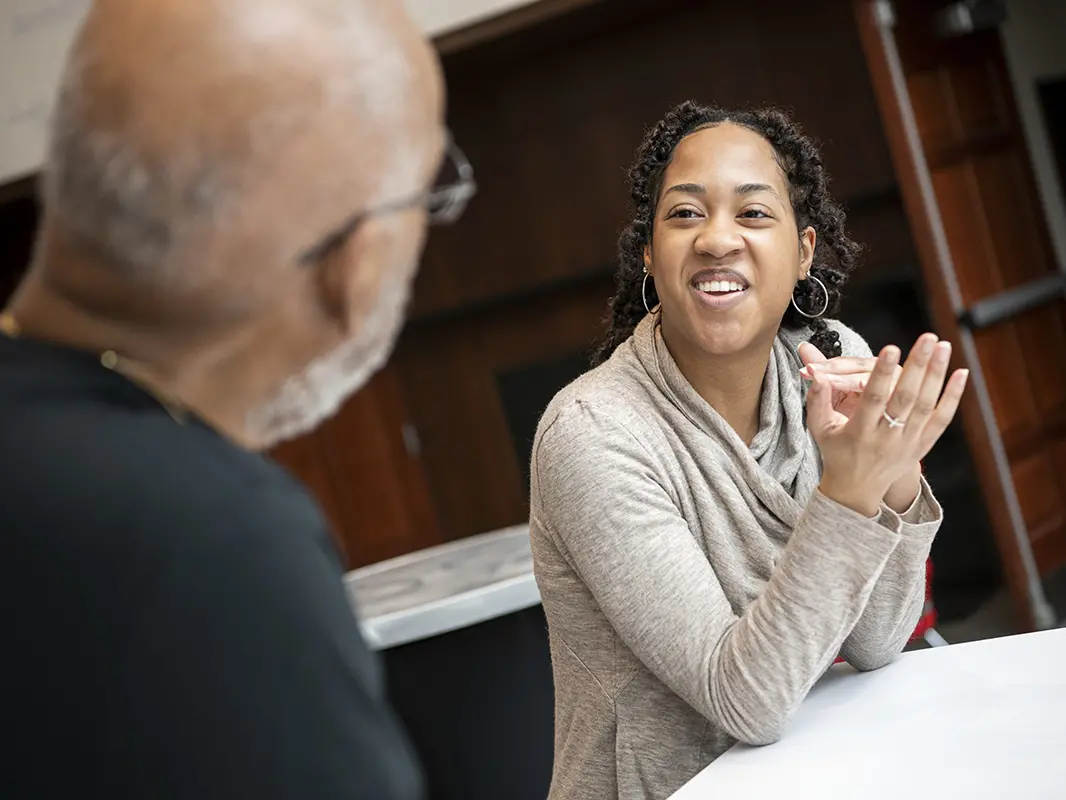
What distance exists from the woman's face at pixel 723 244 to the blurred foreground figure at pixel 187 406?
41.3 inches

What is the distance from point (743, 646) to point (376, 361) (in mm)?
726

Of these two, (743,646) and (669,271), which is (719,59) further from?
(743,646)

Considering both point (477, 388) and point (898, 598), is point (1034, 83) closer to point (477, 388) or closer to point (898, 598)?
point (477, 388)

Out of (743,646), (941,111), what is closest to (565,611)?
(743,646)

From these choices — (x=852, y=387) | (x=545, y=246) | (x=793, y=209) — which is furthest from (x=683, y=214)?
(x=545, y=246)

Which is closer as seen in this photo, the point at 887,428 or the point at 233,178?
the point at 233,178

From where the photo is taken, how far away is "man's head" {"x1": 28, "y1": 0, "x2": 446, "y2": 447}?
772 mm

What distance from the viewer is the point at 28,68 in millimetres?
5238

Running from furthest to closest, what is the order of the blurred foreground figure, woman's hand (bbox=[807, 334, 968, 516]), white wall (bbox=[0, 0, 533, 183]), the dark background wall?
the dark background wall
white wall (bbox=[0, 0, 533, 183])
woman's hand (bbox=[807, 334, 968, 516])
the blurred foreground figure

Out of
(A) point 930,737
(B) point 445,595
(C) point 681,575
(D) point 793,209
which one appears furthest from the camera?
(B) point 445,595

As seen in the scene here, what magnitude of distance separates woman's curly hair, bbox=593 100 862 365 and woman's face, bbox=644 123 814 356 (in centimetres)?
4

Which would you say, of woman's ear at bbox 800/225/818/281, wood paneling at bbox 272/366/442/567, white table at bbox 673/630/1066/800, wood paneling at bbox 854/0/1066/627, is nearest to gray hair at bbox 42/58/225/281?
white table at bbox 673/630/1066/800

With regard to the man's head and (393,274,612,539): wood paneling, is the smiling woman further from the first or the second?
(393,274,612,539): wood paneling

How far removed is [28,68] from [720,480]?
4446 millimetres
